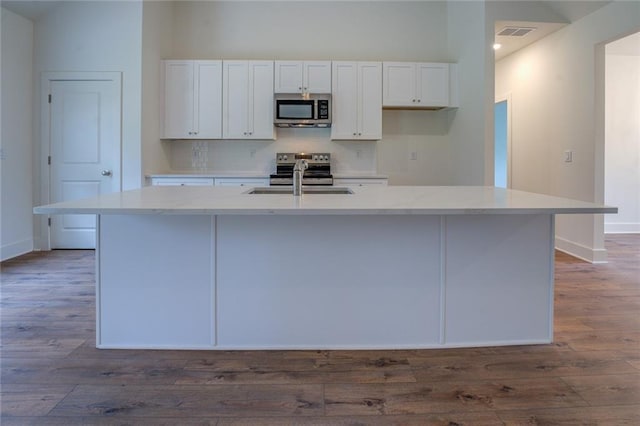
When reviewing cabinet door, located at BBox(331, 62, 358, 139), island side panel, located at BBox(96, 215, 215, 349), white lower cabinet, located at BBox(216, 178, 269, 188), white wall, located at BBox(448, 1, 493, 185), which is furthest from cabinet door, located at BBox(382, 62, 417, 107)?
island side panel, located at BBox(96, 215, 215, 349)

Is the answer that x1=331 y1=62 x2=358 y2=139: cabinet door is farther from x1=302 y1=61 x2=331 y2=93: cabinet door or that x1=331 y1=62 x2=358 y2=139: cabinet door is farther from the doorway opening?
the doorway opening

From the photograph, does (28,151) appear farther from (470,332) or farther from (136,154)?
(470,332)

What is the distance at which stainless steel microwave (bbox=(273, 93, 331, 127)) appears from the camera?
4715mm

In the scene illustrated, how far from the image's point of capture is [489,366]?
2.01 meters

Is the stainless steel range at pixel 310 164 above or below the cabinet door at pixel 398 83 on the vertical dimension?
below

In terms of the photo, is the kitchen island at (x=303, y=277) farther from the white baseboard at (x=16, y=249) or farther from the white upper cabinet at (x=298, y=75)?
the white upper cabinet at (x=298, y=75)

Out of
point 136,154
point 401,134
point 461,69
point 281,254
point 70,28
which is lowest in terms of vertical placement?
point 281,254

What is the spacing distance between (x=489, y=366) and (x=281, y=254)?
3.69ft

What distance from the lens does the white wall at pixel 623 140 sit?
580cm

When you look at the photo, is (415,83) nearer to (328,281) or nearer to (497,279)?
(497,279)

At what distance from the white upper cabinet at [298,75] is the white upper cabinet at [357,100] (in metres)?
0.18

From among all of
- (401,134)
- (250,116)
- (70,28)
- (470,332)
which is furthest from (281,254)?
(70,28)

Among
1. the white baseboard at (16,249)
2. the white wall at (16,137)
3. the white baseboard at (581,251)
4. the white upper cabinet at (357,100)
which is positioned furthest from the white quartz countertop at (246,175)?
the white baseboard at (581,251)

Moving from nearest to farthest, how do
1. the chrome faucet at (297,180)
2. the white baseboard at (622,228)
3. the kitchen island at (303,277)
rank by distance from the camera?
1. the kitchen island at (303,277)
2. the chrome faucet at (297,180)
3. the white baseboard at (622,228)
